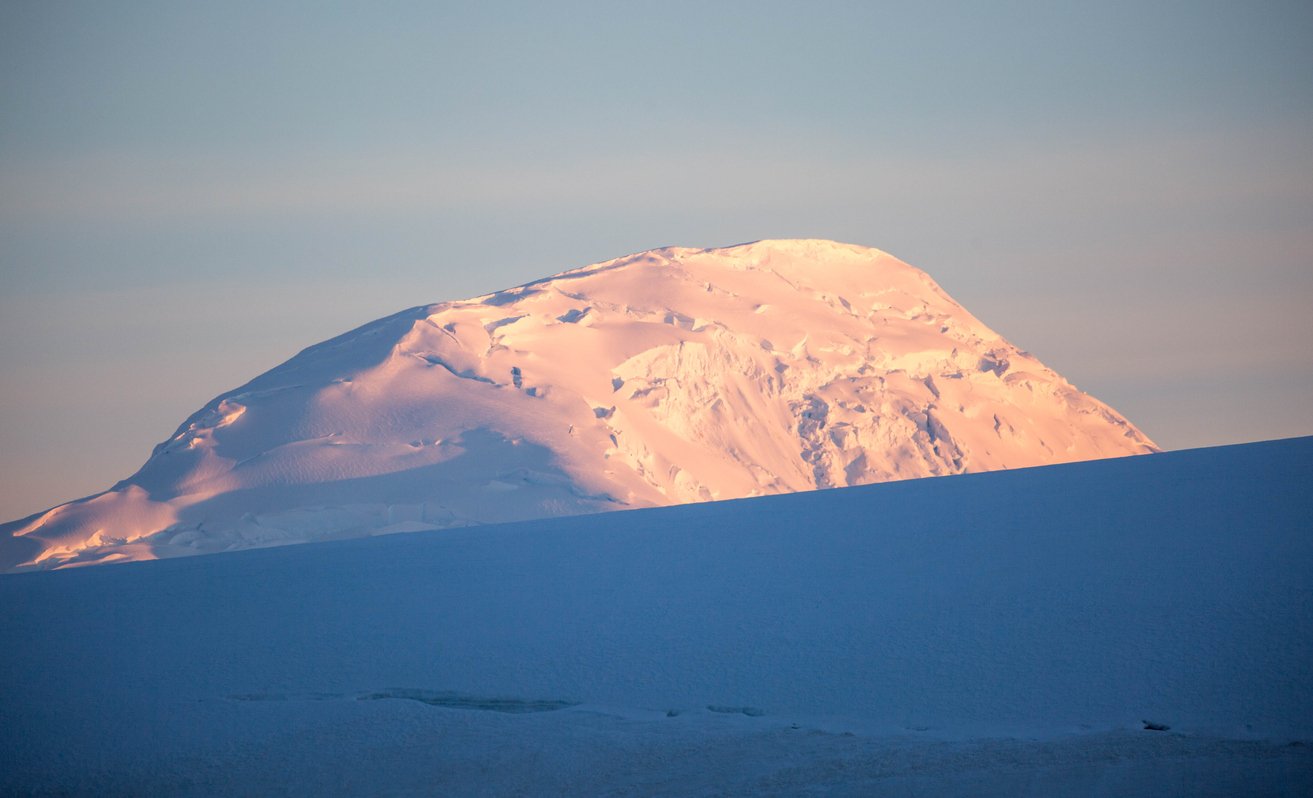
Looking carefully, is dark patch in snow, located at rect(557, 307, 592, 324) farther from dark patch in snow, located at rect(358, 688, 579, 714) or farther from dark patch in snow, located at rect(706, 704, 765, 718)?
dark patch in snow, located at rect(706, 704, 765, 718)

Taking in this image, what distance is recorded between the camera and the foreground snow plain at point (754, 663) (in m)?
10.5

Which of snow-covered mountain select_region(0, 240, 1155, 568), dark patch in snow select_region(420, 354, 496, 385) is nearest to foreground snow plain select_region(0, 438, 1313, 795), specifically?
snow-covered mountain select_region(0, 240, 1155, 568)

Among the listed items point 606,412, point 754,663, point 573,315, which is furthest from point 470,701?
point 573,315

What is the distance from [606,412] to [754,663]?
3843 cm

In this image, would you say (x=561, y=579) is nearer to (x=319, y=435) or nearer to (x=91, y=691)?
(x=91, y=691)

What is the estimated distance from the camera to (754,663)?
13305 mm

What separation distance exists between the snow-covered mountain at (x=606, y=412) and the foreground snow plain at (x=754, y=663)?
2389cm

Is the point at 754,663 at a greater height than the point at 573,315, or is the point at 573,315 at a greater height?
the point at 573,315

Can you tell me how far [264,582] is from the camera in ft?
69.4

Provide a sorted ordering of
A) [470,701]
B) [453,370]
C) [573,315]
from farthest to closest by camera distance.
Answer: [573,315] < [453,370] < [470,701]

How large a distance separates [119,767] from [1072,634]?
9755 millimetres

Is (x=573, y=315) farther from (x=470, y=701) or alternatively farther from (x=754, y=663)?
(x=470, y=701)

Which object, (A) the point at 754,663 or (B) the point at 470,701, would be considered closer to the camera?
(B) the point at 470,701

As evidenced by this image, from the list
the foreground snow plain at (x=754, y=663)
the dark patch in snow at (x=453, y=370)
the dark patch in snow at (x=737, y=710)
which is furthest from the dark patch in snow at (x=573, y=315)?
the dark patch in snow at (x=737, y=710)
